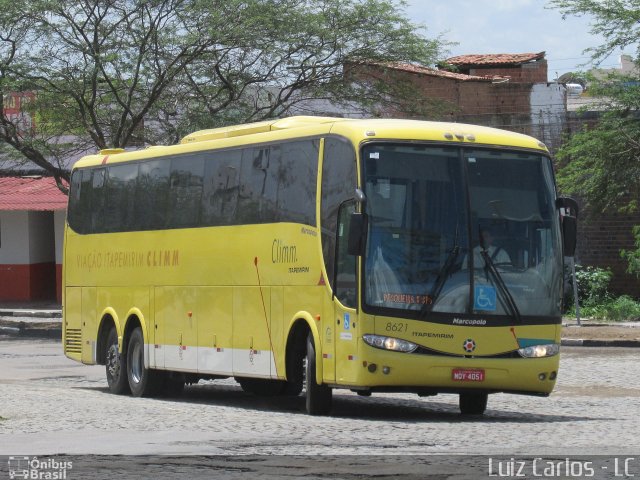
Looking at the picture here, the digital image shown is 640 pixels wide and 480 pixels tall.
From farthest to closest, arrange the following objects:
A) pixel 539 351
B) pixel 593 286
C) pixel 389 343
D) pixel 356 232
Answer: pixel 593 286
pixel 539 351
pixel 389 343
pixel 356 232

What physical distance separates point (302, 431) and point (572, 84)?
124ft

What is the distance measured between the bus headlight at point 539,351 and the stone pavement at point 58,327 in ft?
44.8

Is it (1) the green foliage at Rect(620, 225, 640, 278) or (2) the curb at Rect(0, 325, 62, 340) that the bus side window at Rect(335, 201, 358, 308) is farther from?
(1) the green foliage at Rect(620, 225, 640, 278)

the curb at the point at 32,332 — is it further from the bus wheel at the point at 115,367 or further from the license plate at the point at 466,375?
the license plate at the point at 466,375

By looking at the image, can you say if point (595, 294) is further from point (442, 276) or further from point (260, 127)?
point (442, 276)

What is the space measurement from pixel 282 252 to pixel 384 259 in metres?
2.00

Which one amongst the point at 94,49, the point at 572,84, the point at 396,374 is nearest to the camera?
the point at 396,374

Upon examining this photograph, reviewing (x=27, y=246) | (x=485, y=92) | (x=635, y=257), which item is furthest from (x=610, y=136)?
(x=27, y=246)

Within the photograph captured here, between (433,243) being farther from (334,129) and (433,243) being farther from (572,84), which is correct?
(572,84)

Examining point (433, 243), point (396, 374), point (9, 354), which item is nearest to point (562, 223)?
point (433, 243)

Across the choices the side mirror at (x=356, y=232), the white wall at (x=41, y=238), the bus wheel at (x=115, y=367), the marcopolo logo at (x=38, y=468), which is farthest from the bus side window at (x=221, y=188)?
the white wall at (x=41, y=238)

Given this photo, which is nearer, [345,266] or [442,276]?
[442,276]

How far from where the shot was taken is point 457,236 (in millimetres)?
15156

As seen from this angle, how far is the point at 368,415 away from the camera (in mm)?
16000
